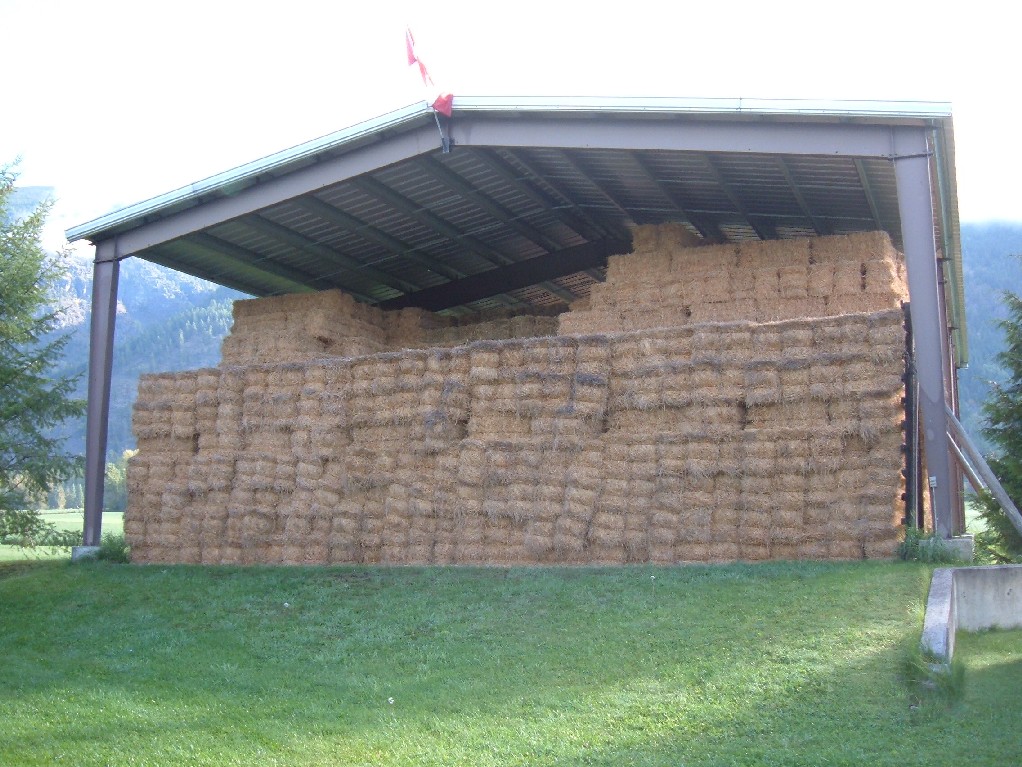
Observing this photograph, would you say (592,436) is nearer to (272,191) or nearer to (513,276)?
(272,191)

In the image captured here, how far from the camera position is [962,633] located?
12750 millimetres

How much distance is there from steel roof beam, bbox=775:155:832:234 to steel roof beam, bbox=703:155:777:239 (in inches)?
43.4

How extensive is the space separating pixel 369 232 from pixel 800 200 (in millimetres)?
9381

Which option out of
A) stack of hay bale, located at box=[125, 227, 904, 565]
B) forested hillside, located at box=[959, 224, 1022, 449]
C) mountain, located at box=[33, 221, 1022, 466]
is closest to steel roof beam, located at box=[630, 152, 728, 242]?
stack of hay bale, located at box=[125, 227, 904, 565]

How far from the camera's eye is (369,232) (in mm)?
23922

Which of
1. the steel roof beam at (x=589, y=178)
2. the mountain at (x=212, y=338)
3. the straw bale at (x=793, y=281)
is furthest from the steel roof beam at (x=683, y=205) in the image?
the mountain at (x=212, y=338)

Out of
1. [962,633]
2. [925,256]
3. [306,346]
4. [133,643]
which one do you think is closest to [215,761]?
[133,643]

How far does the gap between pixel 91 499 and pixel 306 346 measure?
5.35 metres

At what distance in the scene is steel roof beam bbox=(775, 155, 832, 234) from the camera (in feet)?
60.1

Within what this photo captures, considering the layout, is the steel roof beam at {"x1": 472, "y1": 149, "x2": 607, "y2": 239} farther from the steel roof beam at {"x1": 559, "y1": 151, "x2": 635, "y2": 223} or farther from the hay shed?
the steel roof beam at {"x1": 559, "y1": 151, "x2": 635, "y2": 223}

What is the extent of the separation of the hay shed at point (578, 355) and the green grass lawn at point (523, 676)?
1.45 m

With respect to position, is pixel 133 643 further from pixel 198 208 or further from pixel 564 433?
pixel 198 208

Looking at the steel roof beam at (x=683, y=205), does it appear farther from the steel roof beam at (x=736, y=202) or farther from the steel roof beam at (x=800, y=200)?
the steel roof beam at (x=800, y=200)

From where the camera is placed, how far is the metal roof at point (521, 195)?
642 inches
